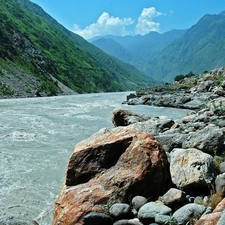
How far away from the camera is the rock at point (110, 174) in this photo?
21.7 feet

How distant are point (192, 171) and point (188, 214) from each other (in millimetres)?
1661

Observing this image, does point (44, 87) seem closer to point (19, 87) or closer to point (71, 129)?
point (19, 87)

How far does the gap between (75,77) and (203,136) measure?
15320cm

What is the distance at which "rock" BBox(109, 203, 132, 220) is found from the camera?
6.16 m

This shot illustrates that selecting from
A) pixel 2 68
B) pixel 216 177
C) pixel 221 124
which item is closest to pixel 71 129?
pixel 221 124

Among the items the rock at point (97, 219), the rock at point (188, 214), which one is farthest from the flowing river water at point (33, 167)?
the rock at point (188, 214)

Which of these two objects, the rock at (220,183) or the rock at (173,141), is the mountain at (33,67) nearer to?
the rock at (173,141)

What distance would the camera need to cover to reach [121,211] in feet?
20.3

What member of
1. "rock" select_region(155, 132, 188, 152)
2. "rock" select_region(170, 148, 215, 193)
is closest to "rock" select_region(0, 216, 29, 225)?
"rock" select_region(170, 148, 215, 193)

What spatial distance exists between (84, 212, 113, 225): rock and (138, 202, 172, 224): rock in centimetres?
71

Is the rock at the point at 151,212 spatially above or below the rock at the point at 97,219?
above

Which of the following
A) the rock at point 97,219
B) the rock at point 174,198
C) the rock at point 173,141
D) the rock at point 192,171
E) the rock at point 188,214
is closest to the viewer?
the rock at point 188,214

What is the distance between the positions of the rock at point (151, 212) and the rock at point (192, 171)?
1201 mm

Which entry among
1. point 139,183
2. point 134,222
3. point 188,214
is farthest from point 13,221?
point 188,214
